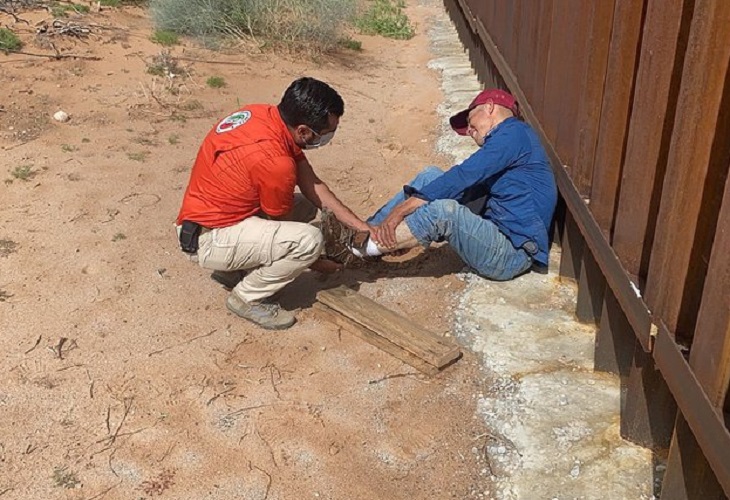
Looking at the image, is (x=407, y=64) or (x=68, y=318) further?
(x=407, y=64)

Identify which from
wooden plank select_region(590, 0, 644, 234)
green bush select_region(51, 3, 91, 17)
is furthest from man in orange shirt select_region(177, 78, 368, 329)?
green bush select_region(51, 3, 91, 17)

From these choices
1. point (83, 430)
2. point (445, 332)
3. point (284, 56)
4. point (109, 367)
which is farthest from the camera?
point (284, 56)

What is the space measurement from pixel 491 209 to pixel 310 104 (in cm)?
123

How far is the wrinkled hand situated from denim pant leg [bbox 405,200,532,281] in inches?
3.3

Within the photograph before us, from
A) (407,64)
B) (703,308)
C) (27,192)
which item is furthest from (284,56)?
(703,308)

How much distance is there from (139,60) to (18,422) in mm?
6193

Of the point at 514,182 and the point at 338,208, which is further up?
the point at 514,182

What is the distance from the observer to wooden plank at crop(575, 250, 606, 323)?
380 cm

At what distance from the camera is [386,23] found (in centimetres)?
1164

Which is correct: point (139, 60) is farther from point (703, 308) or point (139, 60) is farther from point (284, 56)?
point (703, 308)

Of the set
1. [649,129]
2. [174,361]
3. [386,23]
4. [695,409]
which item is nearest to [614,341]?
[649,129]

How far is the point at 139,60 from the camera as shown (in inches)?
348

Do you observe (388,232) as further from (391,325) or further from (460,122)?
(460,122)

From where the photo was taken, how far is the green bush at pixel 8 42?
8.48 m
